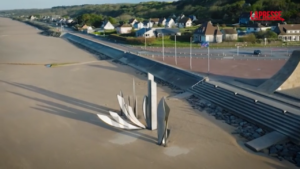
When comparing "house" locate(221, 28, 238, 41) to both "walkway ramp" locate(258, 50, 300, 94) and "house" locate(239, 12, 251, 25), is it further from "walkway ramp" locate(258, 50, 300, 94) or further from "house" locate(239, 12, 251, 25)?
"walkway ramp" locate(258, 50, 300, 94)

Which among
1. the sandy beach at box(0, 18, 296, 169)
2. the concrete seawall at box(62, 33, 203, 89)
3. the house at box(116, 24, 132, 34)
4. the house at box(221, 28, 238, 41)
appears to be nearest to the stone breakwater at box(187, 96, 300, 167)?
the sandy beach at box(0, 18, 296, 169)

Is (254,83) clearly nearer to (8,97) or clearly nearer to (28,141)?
(28,141)

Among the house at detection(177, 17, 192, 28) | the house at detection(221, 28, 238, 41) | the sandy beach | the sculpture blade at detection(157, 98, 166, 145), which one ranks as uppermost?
the house at detection(177, 17, 192, 28)

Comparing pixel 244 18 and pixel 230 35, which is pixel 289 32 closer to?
Result: pixel 230 35

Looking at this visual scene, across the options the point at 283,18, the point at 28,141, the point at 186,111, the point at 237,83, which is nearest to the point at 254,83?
the point at 237,83

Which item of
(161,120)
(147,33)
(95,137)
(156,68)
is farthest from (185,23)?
(161,120)

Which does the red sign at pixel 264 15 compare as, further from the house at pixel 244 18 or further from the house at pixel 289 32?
the house at pixel 289 32
